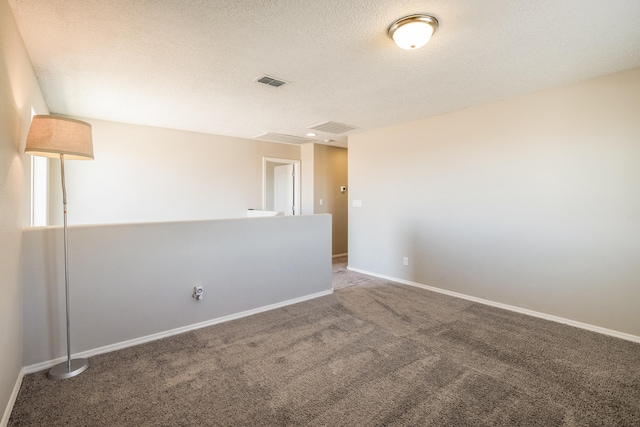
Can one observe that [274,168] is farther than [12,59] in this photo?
Yes

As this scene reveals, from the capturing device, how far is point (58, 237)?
2.35 metres

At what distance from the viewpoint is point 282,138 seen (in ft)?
18.5

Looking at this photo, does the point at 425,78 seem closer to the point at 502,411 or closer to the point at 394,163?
the point at 394,163

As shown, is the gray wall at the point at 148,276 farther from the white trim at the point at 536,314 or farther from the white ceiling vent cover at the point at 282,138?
the white ceiling vent cover at the point at 282,138

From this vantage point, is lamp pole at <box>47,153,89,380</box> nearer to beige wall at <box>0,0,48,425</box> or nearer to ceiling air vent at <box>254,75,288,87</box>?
beige wall at <box>0,0,48,425</box>

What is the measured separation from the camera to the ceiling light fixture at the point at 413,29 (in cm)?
194

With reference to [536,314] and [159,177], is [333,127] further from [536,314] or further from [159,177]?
[536,314]

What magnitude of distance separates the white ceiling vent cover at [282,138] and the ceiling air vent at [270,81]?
86.4 inches

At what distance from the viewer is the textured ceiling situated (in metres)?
1.87

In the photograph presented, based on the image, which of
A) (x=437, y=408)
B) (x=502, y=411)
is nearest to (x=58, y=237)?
(x=437, y=408)

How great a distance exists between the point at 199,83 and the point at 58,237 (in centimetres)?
182

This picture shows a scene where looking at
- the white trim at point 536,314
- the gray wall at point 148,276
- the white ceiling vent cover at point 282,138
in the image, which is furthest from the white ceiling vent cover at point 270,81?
the white trim at point 536,314

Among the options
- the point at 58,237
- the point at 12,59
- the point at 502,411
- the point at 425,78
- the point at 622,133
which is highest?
the point at 425,78

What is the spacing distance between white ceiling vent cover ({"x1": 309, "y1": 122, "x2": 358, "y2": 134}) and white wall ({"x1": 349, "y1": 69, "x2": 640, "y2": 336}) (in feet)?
1.92
